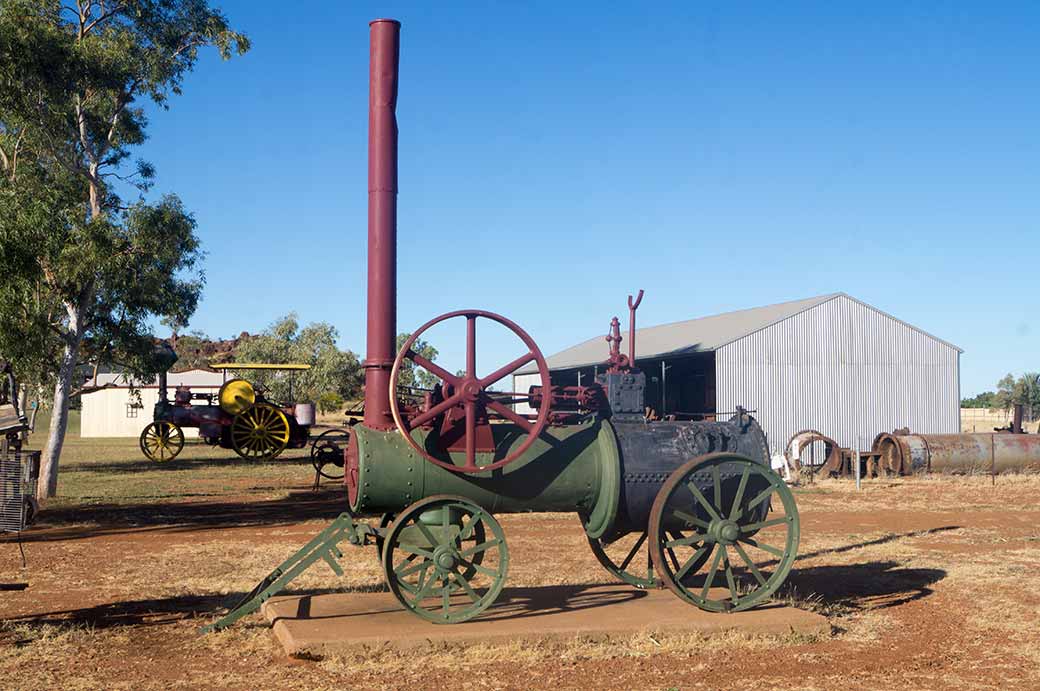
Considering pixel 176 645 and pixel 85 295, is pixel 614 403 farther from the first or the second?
pixel 85 295

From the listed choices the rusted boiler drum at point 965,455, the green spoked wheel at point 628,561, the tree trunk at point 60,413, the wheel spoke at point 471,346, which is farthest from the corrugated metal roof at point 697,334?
the wheel spoke at point 471,346

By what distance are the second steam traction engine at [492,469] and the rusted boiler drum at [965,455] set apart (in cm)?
1786

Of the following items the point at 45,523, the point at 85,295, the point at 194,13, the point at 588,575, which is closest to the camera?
the point at 588,575

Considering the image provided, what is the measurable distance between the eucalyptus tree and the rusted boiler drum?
61.0ft

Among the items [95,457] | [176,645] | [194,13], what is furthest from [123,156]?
[176,645]

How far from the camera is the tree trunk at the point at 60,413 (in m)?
20.3

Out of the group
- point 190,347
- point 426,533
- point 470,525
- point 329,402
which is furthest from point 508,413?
point 190,347

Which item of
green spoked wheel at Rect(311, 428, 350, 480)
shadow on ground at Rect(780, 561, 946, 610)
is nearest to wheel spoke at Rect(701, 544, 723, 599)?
shadow on ground at Rect(780, 561, 946, 610)

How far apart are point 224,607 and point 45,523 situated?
8.39 m

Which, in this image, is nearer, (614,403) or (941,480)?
(614,403)

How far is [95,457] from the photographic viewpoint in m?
34.7

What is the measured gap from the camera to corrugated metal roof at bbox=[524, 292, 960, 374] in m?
30.3

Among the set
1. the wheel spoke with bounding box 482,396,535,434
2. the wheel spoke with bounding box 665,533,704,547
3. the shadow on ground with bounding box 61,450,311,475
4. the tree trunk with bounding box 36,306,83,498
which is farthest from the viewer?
the shadow on ground with bounding box 61,450,311,475

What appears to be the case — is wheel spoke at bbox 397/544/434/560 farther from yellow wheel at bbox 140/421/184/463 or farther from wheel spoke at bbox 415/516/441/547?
yellow wheel at bbox 140/421/184/463
